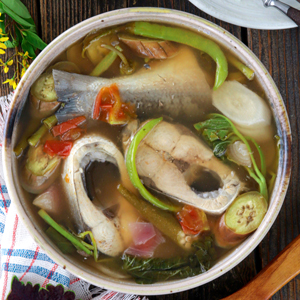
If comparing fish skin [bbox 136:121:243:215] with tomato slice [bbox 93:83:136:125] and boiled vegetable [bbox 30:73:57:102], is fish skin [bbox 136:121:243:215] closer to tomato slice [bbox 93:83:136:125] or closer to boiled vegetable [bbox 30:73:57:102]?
tomato slice [bbox 93:83:136:125]

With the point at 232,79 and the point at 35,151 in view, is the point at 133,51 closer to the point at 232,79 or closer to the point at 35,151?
the point at 232,79

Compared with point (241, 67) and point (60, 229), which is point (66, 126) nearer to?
point (60, 229)

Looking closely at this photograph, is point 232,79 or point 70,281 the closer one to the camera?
point 232,79

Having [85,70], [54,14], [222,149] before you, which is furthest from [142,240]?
[54,14]

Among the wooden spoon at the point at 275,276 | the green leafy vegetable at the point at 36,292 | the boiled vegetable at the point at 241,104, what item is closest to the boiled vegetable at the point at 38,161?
the green leafy vegetable at the point at 36,292

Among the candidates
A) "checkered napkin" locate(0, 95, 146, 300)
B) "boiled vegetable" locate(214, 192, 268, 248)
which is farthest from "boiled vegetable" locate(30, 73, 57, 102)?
"boiled vegetable" locate(214, 192, 268, 248)
